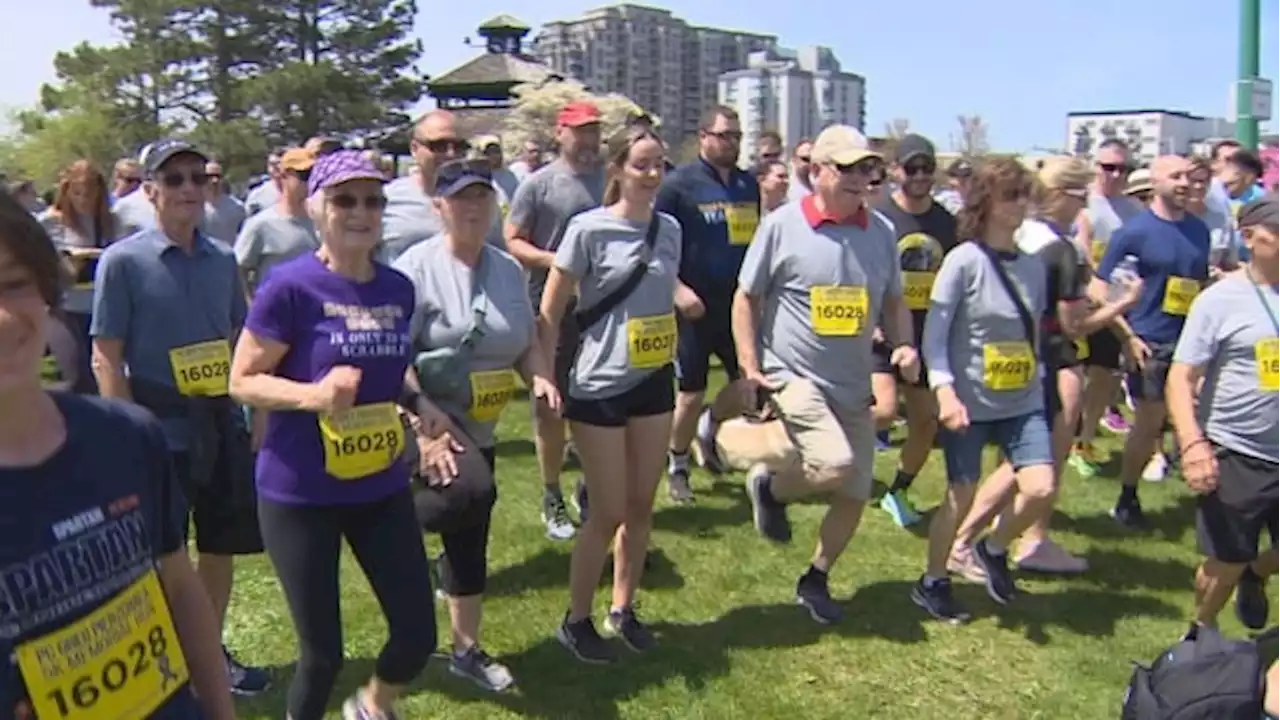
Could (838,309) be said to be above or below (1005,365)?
above

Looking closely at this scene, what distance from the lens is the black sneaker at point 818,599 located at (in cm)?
539

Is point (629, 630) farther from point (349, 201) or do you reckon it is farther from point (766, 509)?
point (349, 201)

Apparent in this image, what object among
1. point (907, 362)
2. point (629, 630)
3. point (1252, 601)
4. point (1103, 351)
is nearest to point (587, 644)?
point (629, 630)

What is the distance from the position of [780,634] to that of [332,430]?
2563 mm

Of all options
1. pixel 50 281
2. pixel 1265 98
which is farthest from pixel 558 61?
pixel 50 281

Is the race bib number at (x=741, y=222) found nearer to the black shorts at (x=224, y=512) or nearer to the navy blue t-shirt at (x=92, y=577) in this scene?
the black shorts at (x=224, y=512)

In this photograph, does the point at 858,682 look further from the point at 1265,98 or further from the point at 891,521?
the point at 1265,98

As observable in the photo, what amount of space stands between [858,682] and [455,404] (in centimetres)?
201

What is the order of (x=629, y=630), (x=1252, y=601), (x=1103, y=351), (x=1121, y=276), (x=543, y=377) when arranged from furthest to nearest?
1. (x=1103, y=351)
2. (x=1121, y=276)
3. (x=1252, y=601)
4. (x=629, y=630)
5. (x=543, y=377)

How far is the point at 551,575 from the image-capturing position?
19.5 feet

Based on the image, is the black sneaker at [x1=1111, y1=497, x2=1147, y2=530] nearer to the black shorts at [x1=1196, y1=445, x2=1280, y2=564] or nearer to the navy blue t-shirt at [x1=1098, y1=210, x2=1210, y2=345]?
the navy blue t-shirt at [x1=1098, y1=210, x2=1210, y2=345]

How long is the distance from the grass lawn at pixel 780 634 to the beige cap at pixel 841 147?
208cm

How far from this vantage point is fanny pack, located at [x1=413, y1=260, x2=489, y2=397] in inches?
164

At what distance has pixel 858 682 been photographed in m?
4.83
